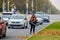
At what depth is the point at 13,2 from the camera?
103m

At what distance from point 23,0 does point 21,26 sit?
232 feet

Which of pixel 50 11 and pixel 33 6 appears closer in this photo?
pixel 33 6

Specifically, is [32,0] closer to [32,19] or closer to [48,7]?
[48,7]

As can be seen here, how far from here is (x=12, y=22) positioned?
37.0m

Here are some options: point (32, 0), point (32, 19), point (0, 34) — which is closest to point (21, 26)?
point (32, 19)

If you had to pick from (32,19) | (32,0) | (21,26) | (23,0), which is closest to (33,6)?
(32,0)

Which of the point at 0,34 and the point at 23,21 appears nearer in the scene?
the point at 0,34

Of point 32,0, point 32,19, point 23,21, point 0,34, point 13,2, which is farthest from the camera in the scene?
point 32,0

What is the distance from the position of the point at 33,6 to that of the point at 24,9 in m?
9.48

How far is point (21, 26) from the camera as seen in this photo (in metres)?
37.1

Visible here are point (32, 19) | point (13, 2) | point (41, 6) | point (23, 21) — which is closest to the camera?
point (32, 19)

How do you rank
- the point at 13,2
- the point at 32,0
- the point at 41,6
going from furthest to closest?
the point at 41,6
the point at 32,0
the point at 13,2

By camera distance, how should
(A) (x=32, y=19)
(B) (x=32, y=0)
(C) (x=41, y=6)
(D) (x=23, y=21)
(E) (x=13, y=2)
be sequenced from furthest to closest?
(C) (x=41, y=6) < (B) (x=32, y=0) < (E) (x=13, y=2) < (D) (x=23, y=21) < (A) (x=32, y=19)

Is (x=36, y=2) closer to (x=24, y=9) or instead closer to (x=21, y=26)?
(x=24, y=9)
